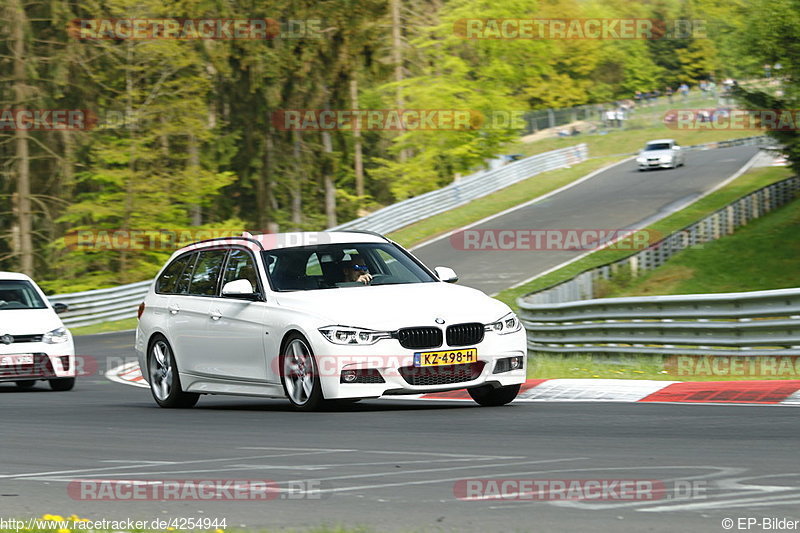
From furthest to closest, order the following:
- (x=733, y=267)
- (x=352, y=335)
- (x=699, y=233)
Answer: (x=699, y=233) → (x=733, y=267) → (x=352, y=335)

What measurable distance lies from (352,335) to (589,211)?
115 ft

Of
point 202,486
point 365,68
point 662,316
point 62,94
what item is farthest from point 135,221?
point 202,486

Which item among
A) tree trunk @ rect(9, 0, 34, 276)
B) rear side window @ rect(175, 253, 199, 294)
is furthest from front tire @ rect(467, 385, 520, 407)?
tree trunk @ rect(9, 0, 34, 276)

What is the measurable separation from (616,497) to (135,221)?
45.3 m

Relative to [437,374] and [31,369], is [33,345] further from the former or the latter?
[437,374]

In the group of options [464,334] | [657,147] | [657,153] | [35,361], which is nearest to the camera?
[464,334]

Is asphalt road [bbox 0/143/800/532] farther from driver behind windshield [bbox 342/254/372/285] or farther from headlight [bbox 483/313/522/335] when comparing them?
driver behind windshield [bbox 342/254/372/285]

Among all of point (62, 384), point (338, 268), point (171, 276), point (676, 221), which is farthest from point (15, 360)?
point (676, 221)

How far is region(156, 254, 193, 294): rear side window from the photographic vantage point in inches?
548

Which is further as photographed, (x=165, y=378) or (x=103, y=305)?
(x=103, y=305)

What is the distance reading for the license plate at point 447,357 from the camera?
433 inches

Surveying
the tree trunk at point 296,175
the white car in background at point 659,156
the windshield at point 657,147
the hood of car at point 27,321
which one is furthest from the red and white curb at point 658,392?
the windshield at point 657,147

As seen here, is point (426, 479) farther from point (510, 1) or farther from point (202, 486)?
point (510, 1)

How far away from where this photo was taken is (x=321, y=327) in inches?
435
